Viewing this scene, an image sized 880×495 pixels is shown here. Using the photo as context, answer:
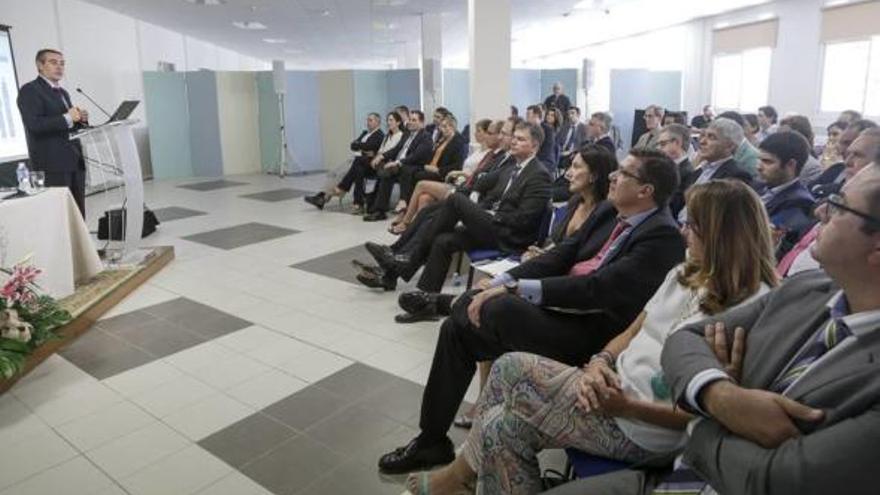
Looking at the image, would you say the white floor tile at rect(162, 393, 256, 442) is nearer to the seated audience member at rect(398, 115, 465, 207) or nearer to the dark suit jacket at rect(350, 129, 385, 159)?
the seated audience member at rect(398, 115, 465, 207)

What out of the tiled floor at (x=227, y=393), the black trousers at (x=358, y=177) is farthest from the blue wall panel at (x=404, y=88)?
the tiled floor at (x=227, y=393)

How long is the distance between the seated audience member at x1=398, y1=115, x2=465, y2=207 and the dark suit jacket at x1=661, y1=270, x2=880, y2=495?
5498 mm

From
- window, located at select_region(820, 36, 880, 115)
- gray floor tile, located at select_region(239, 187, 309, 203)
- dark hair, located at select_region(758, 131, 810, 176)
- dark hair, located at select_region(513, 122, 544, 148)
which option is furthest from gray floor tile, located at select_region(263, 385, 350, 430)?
window, located at select_region(820, 36, 880, 115)

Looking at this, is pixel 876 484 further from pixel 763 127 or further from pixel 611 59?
pixel 611 59

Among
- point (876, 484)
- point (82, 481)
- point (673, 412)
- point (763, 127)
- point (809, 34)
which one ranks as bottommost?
point (82, 481)

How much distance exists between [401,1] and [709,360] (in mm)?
9357

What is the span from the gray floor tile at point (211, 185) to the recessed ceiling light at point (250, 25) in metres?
3.52

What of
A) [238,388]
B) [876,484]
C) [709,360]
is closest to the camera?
[876,484]

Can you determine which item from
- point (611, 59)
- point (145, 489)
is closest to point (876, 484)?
point (145, 489)

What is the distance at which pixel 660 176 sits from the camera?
219cm

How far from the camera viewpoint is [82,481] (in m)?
2.21

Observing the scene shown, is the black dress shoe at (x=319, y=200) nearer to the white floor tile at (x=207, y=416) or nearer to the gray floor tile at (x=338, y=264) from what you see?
the gray floor tile at (x=338, y=264)

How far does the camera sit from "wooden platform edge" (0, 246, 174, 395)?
310 centimetres

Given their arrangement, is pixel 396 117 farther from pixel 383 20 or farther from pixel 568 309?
pixel 568 309
